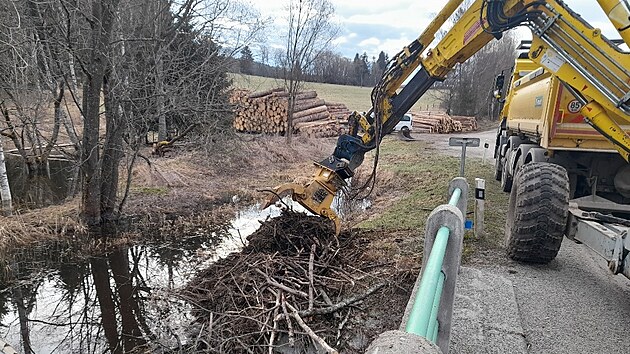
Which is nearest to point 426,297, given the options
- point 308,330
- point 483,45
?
point 308,330

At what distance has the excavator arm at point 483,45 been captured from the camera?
4242 millimetres

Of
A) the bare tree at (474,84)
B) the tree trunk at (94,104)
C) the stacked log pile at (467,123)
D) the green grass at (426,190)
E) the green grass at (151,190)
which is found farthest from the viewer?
the bare tree at (474,84)

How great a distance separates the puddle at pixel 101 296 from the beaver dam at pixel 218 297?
17 mm

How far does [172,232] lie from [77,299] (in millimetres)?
3431

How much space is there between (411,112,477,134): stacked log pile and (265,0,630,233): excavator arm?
24562 mm

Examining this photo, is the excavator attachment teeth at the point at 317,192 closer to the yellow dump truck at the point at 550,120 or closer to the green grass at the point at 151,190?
the yellow dump truck at the point at 550,120

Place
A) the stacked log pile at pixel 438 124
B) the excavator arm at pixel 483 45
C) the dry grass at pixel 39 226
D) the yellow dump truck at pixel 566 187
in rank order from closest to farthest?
the excavator arm at pixel 483 45 → the yellow dump truck at pixel 566 187 → the dry grass at pixel 39 226 → the stacked log pile at pixel 438 124

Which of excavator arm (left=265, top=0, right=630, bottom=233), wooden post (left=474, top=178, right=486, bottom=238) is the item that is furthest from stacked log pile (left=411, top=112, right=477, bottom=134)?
wooden post (left=474, top=178, right=486, bottom=238)

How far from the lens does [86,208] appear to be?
10.2 meters

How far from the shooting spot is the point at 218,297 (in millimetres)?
5910

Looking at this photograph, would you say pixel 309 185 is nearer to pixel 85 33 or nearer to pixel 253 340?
pixel 253 340

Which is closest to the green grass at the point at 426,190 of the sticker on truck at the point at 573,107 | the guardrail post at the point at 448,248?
the sticker on truck at the point at 573,107

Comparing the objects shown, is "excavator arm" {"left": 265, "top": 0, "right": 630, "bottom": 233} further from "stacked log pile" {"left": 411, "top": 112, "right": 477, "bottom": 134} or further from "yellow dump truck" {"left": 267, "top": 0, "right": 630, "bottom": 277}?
"stacked log pile" {"left": 411, "top": 112, "right": 477, "bottom": 134}

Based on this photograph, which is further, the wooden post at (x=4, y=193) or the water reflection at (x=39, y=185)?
the water reflection at (x=39, y=185)
